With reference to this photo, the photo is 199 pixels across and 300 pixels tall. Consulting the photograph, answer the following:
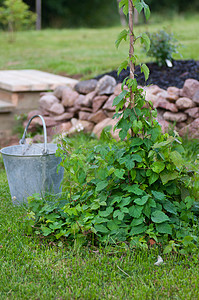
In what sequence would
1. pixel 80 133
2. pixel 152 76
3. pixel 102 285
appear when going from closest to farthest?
pixel 102 285 < pixel 80 133 < pixel 152 76

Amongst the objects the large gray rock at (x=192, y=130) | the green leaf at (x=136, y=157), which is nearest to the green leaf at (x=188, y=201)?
the green leaf at (x=136, y=157)

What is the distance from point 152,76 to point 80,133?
127 cm

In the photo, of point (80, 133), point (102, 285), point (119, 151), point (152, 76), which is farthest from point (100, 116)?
point (102, 285)

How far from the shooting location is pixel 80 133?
15.3ft

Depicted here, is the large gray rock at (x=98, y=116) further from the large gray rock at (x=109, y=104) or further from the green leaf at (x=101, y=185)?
the green leaf at (x=101, y=185)

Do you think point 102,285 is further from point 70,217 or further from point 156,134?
point 156,134

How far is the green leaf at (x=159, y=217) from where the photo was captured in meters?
2.20

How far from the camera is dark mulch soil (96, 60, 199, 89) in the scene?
478 centimetres

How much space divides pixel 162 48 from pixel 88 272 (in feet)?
12.4

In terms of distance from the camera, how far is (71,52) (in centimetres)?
885

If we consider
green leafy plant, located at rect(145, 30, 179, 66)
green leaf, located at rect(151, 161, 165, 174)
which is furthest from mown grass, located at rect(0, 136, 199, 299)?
green leafy plant, located at rect(145, 30, 179, 66)

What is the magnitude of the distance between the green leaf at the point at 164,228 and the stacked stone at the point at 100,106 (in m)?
1.67

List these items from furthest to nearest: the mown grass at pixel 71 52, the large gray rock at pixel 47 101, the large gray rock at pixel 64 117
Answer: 1. the mown grass at pixel 71 52
2. the large gray rock at pixel 47 101
3. the large gray rock at pixel 64 117

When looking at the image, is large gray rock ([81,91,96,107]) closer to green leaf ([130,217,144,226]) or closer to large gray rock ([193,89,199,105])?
large gray rock ([193,89,199,105])
